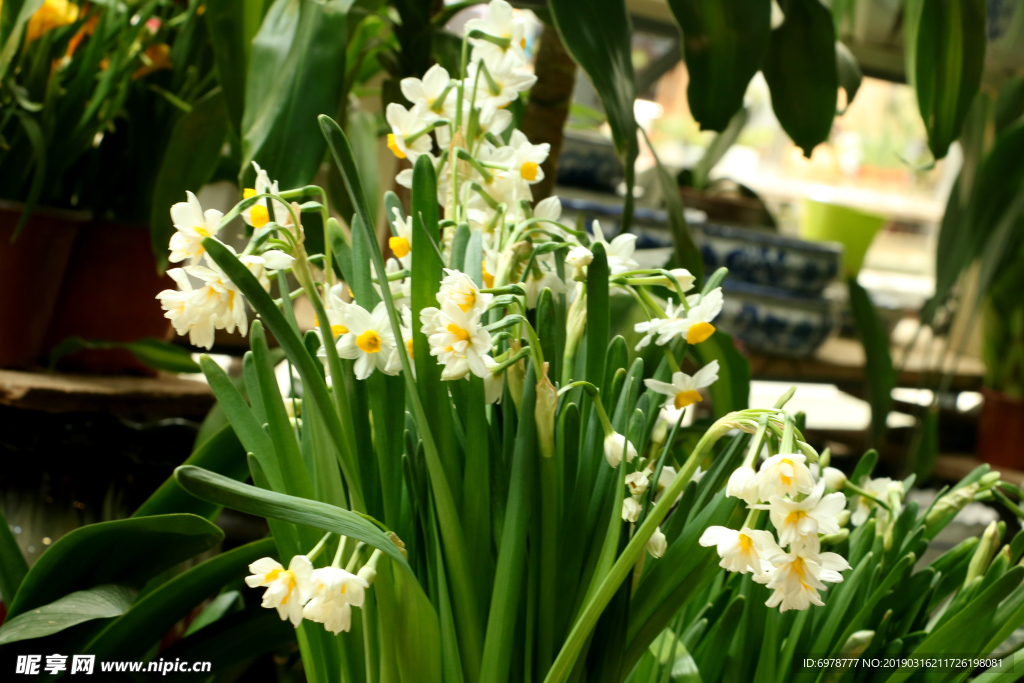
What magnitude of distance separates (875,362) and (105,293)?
818 mm

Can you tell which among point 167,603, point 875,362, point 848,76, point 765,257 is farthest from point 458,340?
point 875,362

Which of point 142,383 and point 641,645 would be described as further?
point 142,383

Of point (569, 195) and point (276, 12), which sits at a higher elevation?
point (276, 12)

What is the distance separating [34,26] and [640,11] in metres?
0.69

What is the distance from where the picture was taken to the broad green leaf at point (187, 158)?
53cm

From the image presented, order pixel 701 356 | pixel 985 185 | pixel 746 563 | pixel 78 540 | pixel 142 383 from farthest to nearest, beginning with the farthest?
1. pixel 985 185
2. pixel 142 383
3. pixel 701 356
4. pixel 78 540
5. pixel 746 563

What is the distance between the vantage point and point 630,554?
28cm

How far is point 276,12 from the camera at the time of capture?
1.46 feet

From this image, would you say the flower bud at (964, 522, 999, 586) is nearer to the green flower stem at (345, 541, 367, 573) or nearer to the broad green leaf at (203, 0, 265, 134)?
the green flower stem at (345, 541, 367, 573)

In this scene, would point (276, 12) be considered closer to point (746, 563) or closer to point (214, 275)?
point (214, 275)

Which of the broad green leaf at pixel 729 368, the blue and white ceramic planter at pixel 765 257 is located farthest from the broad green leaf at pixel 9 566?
the blue and white ceramic planter at pixel 765 257

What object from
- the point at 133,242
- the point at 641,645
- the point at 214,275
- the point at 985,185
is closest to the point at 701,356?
the point at 641,645

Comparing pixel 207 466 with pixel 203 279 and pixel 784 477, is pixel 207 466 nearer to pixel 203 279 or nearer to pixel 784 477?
pixel 203 279

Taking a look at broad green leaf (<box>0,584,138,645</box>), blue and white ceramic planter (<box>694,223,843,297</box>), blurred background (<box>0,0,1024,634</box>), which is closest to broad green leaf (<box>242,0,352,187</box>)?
blurred background (<box>0,0,1024,634</box>)
